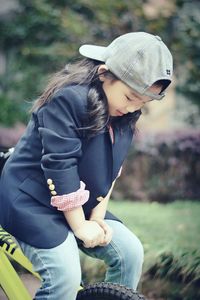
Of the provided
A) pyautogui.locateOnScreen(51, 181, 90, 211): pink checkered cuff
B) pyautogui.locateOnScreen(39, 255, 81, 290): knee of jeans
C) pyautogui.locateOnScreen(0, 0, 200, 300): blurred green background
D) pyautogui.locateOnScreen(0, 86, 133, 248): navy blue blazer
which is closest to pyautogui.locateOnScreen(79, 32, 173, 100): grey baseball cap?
pyautogui.locateOnScreen(0, 86, 133, 248): navy blue blazer

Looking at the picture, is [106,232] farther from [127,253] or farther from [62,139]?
[62,139]

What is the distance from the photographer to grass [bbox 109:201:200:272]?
4.00m

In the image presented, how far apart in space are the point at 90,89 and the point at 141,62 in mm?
237

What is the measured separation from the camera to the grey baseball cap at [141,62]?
7.88ft

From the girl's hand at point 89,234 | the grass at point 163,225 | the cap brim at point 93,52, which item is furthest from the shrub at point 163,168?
the girl's hand at point 89,234

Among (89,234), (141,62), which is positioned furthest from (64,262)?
(141,62)

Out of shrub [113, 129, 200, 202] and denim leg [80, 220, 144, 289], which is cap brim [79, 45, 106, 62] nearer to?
denim leg [80, 220, 144, 289]

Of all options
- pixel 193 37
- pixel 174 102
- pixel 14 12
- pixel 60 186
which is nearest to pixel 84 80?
pixel 60 186

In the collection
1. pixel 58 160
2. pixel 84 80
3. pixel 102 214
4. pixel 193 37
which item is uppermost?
pixel 84 80

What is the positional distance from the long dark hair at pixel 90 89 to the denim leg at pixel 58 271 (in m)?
0.47

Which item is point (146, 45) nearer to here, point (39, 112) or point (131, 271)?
point (39, 112)

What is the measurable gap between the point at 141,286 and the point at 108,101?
1.70 m

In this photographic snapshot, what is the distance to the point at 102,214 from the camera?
2.65 m

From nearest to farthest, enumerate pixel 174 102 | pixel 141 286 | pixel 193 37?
1. pixel 141 286
2. pixel 193 37
3. pixel 174 102
